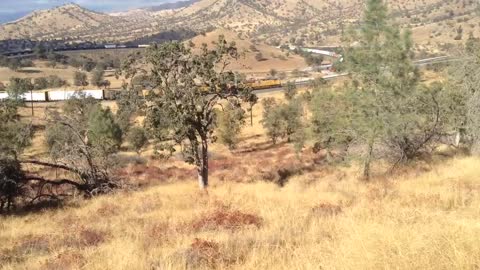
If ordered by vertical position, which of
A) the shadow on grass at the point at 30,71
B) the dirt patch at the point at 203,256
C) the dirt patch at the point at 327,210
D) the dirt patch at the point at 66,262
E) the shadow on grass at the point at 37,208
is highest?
the shadow on grass at the point at 30,71

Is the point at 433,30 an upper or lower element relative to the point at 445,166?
upper

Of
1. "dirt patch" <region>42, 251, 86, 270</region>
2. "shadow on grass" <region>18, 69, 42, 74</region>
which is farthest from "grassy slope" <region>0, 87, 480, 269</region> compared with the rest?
"shadow on grass" <region>18, 69, 42, 74</region>

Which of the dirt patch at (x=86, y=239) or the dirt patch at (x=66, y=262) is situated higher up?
the dirt patch at (x=66, y=262)

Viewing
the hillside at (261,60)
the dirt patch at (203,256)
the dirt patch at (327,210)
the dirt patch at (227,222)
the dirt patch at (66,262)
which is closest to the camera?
the dirt patch at (203,256)

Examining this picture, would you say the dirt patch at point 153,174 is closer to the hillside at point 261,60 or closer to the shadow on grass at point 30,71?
the hillside at point 261,60

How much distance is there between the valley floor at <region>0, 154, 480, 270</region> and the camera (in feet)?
17.0

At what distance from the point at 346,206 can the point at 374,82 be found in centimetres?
1070

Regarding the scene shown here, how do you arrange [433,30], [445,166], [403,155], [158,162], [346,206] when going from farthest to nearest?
[433,30]
[158,162]
[403,155]
[445,166]
[346,206]

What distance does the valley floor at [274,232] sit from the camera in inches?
204

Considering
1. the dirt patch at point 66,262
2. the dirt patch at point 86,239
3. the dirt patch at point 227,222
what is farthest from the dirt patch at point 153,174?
the dirt patch at point 66,262

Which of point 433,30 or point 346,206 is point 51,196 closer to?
point 346,206

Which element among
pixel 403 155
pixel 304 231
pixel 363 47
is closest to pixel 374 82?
pixel 363 47

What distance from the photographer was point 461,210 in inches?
348

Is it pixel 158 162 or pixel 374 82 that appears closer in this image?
pixel 374 82
